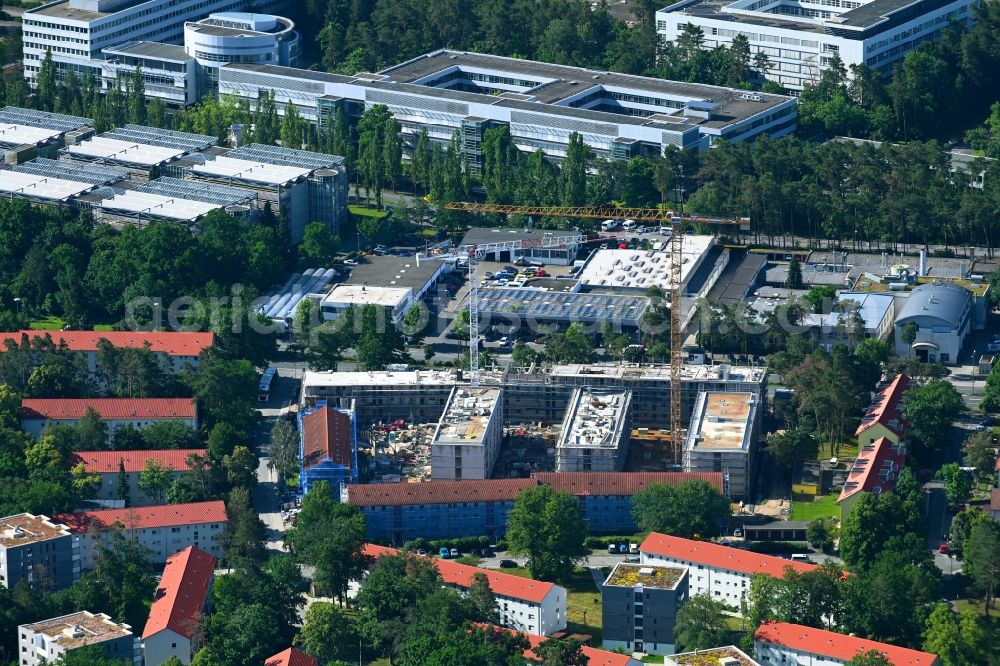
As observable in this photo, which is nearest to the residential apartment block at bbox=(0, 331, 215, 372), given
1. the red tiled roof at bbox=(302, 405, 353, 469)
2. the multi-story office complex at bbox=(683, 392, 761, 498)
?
the red tiled roof at bbox=(302, 405, 353, 469)

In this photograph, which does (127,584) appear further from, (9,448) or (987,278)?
(987,278)

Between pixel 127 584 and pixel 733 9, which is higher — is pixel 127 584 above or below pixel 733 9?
below

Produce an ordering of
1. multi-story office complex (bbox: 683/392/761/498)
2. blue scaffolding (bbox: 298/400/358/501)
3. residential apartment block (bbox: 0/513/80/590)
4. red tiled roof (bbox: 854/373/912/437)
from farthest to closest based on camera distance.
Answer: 1. red tiled roof (bbox: 854/373/912/437)
2. multi-story office complex (bbox: 683/392/761/498)
3. blue scaffolding (bbox: 298/400/358/501)
4. residential apartment block (bbox: 0/513/80/590)

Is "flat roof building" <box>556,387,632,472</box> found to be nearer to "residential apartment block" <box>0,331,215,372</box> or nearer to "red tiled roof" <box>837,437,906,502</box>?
"red tiled roof" <box>837,437,906,502</box>

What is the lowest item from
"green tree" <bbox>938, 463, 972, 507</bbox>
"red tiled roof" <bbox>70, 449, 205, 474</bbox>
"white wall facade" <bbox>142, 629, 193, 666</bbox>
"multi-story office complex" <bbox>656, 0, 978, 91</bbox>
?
"white wall facade" <bbox>142, 629, 193, 666</bbox>

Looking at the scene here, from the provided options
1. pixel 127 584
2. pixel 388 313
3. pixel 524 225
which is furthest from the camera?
pixel 524 225

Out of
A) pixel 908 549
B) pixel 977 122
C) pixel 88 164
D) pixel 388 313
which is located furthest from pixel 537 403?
pixel 977 122
